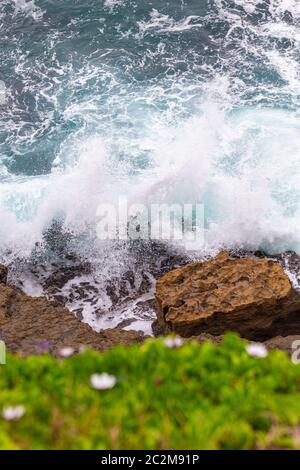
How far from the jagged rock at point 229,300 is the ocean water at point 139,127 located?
156 centimetres

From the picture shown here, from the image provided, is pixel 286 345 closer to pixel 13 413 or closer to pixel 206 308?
pixel 206 308

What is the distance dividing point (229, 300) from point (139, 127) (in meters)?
9.22

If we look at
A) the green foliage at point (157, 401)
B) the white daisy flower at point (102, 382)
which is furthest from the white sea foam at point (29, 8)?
the white daisy flower at point (102, 382)

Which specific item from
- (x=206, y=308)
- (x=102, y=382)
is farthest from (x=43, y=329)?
(x=102, y=382)

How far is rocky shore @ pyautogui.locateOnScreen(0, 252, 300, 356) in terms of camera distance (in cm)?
967

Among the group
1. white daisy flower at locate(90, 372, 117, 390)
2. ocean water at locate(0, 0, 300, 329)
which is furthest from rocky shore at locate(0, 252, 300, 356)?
white daisy flower at locate(90, 372, 117, 390)

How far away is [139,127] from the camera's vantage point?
1820 cm

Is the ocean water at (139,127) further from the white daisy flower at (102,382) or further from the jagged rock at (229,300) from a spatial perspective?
the white daisy flower at (102,382)

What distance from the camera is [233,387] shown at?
4230 millimetres

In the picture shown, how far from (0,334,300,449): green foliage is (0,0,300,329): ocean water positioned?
25.1ft

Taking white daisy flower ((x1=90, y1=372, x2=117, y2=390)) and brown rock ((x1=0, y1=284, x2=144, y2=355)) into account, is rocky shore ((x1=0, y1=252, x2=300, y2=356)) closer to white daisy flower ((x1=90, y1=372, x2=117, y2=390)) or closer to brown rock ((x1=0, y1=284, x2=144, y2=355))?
brown rock ((x1=0, y1=284, x2=144, y2=355))

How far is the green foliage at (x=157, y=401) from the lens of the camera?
149 inches
